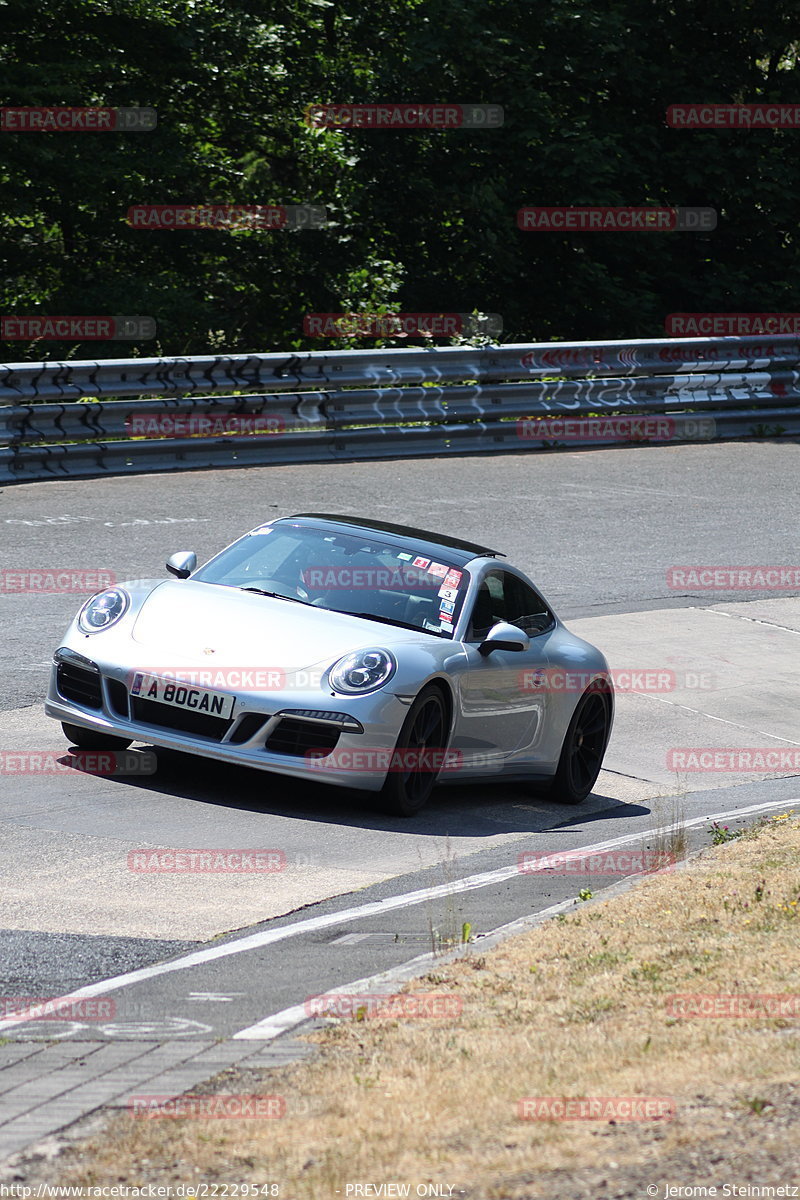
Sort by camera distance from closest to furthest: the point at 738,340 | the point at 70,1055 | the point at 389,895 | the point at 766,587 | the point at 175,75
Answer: the point at 70,1055 → the point at 389,895 → the point at 766,587 → the point at 738,340 → the point at 175,75

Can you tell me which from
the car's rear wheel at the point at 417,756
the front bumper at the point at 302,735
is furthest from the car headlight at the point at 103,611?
the car's rear wheel at the point at 417,756

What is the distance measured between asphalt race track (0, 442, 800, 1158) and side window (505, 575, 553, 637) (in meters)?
1.02

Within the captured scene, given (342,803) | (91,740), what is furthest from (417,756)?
(91,740)

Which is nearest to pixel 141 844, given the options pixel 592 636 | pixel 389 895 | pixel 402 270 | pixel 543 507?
pixel 389 895

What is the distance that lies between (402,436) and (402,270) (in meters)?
6.14

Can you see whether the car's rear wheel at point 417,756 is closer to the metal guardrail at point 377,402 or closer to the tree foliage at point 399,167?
the metal guardrail at point 377,402

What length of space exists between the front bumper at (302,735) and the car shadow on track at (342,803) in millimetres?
267

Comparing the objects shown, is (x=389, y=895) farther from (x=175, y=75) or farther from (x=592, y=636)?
(x=175, y=75)

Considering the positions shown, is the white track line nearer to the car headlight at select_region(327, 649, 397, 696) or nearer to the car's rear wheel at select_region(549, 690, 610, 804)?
the car's rear wheel at select_region(549, 690, 610, 804)

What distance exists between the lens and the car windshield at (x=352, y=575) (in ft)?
29.2

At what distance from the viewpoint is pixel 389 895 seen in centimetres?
693

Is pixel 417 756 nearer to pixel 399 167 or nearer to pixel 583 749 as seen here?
pixel 583 749

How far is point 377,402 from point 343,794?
10.7 meters

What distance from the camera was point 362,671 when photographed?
8094 millimetres
